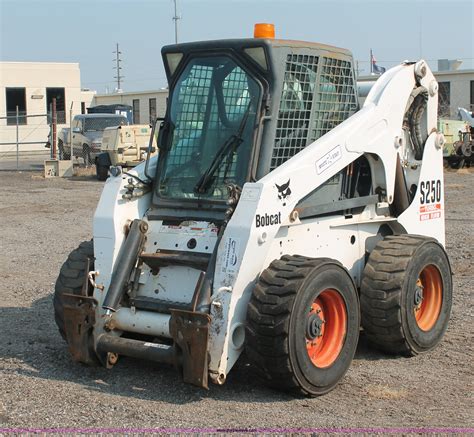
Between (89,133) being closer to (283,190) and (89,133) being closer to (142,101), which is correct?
(283,190)

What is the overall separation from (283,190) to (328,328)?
1043 millimetres

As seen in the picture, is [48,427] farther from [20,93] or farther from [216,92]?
[20,93]

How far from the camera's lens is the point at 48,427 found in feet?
16.5

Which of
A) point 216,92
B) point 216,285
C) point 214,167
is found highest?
point 216,92

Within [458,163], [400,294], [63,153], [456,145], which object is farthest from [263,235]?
[63,153]

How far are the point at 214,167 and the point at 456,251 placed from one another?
631cm

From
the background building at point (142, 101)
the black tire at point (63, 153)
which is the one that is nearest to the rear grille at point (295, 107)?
the black tire at point (63, 153)

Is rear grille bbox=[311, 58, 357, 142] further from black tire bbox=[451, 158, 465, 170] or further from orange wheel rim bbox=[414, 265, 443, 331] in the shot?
black tire bbox=[451, 158, 465, 170]

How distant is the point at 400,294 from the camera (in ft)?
20.6

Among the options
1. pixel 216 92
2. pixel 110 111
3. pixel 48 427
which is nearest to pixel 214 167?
pixel 216 92

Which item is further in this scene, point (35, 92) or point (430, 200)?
point (35, 92)

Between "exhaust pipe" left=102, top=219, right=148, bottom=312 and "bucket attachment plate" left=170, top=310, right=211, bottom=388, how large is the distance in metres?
0.73

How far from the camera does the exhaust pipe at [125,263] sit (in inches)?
235

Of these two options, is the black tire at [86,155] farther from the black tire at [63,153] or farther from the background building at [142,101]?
the background building at [142,101]
